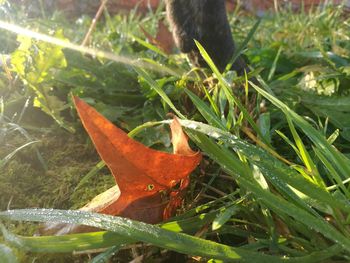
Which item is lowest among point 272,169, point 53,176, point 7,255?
point 53,176

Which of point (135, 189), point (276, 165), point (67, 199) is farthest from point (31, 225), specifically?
point (276, 165)

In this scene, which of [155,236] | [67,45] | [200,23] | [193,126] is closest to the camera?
[155,236]

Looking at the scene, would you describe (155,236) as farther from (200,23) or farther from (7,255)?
(200,23)

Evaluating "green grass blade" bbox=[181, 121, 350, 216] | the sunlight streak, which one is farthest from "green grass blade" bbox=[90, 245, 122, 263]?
the sunlight streak

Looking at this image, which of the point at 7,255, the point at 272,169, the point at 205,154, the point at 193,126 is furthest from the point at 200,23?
the point at 7,255

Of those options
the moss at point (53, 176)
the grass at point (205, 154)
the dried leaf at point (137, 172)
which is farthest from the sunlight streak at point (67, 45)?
the dried leaf at point (137, 172)

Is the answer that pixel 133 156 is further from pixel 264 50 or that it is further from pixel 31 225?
pixel 264 50

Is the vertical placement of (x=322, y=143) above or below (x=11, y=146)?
above

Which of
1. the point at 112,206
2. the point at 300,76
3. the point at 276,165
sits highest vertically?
the point at 276,165

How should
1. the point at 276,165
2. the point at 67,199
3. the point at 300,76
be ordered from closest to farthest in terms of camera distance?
the point at 276,165 < the point at 67,199 < the point at 300,76
